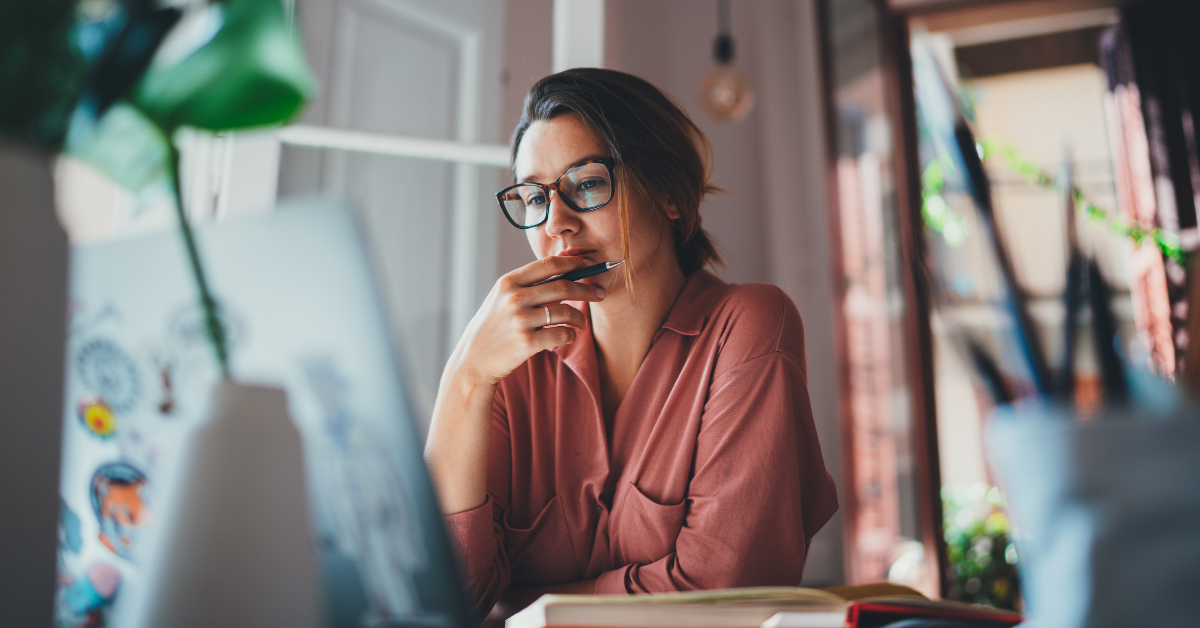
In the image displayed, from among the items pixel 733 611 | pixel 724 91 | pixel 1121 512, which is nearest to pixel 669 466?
pixel 733 611

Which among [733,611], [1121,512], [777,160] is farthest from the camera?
[777,160]

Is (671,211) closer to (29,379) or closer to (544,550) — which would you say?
(544,550)

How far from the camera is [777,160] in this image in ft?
9.87

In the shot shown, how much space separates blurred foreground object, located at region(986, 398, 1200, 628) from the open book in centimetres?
17

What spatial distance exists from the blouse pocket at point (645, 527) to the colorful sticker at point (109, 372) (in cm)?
65

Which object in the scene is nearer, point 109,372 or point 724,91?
point 109,372

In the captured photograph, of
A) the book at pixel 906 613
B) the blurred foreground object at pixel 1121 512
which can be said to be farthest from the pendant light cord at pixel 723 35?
the blurred foreground object at pixel 1121 512

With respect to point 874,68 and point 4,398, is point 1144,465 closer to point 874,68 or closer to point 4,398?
point 4,398

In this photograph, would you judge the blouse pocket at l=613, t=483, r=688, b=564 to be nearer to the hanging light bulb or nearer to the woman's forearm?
the woman's forearm

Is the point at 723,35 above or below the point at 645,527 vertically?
above

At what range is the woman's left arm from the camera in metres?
0.82

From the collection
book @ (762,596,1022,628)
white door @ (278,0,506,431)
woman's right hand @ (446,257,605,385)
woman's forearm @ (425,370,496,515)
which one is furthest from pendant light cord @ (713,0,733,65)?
book @ (762,596,1022,628)

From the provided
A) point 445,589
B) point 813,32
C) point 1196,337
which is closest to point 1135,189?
point 813,32

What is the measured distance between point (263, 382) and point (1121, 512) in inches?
15.6
